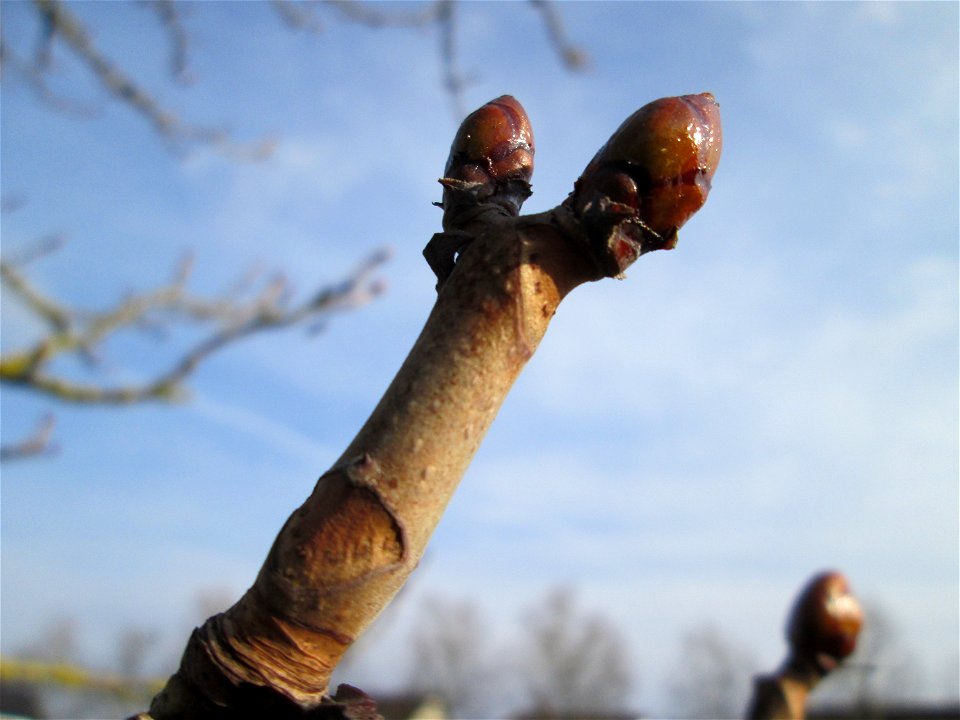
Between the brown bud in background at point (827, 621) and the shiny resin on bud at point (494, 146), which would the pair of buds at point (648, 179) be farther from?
the brown bud in background at point (827, 621)

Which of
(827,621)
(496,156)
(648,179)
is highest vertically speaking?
(496,156)

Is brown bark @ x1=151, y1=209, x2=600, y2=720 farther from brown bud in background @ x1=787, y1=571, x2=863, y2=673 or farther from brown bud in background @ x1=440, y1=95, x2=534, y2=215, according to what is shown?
brown bud in background @ x1=787, y1=571, x2=863, y2=673

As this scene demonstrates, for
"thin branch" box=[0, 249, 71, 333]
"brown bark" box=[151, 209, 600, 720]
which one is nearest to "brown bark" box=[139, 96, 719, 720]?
"brown bark" box=[151, 209, 600, 720]

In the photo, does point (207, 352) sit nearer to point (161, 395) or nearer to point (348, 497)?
point (161, 395)

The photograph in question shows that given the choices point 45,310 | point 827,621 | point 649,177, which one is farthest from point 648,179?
point 45,310

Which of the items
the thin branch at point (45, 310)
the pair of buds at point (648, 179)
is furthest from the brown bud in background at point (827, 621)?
the thin branch at point (45, 310)

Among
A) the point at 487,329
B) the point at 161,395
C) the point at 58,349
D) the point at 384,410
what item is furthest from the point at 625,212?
the point at 161,395

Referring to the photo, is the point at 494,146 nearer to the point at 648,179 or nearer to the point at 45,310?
the point at 648,179
